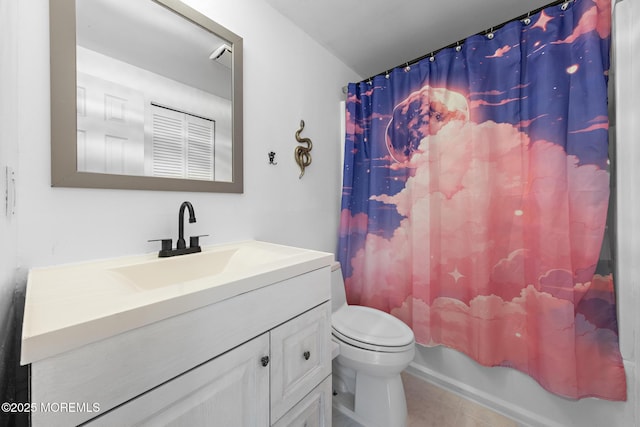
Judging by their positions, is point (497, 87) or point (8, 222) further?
point (497, 87)

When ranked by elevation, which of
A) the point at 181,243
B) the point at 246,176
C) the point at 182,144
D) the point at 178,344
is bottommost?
the point at 178,344

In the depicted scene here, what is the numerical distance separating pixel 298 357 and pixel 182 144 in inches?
37.8

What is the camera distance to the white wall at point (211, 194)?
26.9 inches

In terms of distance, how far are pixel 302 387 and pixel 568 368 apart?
1.20 meters

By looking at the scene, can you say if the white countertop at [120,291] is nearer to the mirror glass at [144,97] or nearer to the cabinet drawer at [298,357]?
the cabinet drawer at [298,357]

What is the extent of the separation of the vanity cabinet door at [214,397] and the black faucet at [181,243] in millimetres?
500

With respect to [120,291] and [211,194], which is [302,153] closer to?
[211,194]

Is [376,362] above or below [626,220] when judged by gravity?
below

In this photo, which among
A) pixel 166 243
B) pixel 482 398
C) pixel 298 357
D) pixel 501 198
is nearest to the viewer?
pixel 298 357

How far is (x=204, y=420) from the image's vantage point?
1.83 ft

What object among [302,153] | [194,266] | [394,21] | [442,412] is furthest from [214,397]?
[394,21]

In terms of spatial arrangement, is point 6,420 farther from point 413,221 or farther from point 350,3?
point 350,3

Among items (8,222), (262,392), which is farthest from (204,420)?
(8,222)

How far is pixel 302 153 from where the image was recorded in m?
1.53
